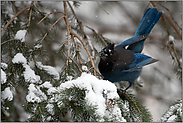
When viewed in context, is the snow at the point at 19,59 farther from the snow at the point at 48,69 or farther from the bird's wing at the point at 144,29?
the bird's wing at the point at 144,29

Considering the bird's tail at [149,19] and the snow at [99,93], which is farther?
the bird's tail at [149,19]

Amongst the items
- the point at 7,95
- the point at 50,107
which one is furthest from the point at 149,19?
the point at 7,95

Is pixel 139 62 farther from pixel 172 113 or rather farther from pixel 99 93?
pixel 99 93

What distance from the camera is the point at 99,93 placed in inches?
36.1

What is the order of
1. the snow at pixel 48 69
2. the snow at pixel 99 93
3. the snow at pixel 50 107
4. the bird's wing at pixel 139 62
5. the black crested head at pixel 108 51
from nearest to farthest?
the snow at pixel 99 93 → the snow at pixel 50 107 → the snow at pixel 48 69 → the black crested head at pixel 108 51 → the bird's wing at pixel 139 62

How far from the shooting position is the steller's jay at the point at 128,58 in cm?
145

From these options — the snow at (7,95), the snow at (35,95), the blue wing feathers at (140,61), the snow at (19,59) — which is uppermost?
the snow at (19,59)

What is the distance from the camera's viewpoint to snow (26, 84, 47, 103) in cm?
103

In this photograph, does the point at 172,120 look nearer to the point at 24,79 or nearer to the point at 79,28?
the point at 24,79

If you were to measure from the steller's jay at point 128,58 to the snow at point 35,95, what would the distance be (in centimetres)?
53

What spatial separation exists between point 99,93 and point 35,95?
38cm

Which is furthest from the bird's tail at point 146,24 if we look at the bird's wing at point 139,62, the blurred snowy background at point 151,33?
the blurred snowy background at point 151,33

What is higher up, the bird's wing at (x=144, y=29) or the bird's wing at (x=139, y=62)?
the bird's wing at (x=144, y=29)

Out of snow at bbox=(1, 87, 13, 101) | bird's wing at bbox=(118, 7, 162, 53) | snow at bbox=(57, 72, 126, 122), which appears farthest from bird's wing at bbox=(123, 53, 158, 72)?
snow at bbox=(1, 87, 13, 101)
